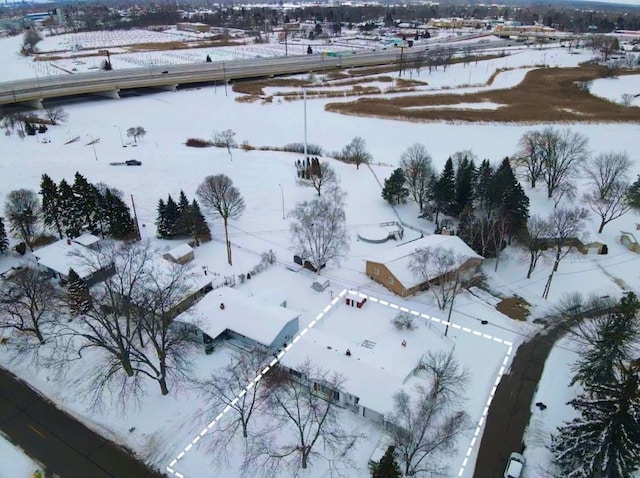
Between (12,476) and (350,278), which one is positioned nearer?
(12,476)

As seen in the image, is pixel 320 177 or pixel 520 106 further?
pixel 520 106

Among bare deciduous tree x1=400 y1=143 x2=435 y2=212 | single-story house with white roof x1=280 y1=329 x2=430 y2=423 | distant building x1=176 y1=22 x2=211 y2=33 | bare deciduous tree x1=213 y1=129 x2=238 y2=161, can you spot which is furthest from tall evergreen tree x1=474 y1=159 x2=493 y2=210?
distant building x1=176 y1=22 x2=211 y2=33

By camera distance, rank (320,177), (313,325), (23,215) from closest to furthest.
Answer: (313,325) < (23,215) < (320,177)

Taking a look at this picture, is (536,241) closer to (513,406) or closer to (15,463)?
(513,406)

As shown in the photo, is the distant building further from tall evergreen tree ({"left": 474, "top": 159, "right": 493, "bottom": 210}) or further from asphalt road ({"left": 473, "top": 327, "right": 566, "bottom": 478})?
asphalt road ({"left": 473, "top": 327, "right": 566, "bottom": 478})

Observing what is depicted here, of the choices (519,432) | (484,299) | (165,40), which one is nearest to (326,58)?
(165,40)

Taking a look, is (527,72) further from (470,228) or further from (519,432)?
(519,432)

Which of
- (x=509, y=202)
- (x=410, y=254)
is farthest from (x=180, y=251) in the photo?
(x=509, y=202)
